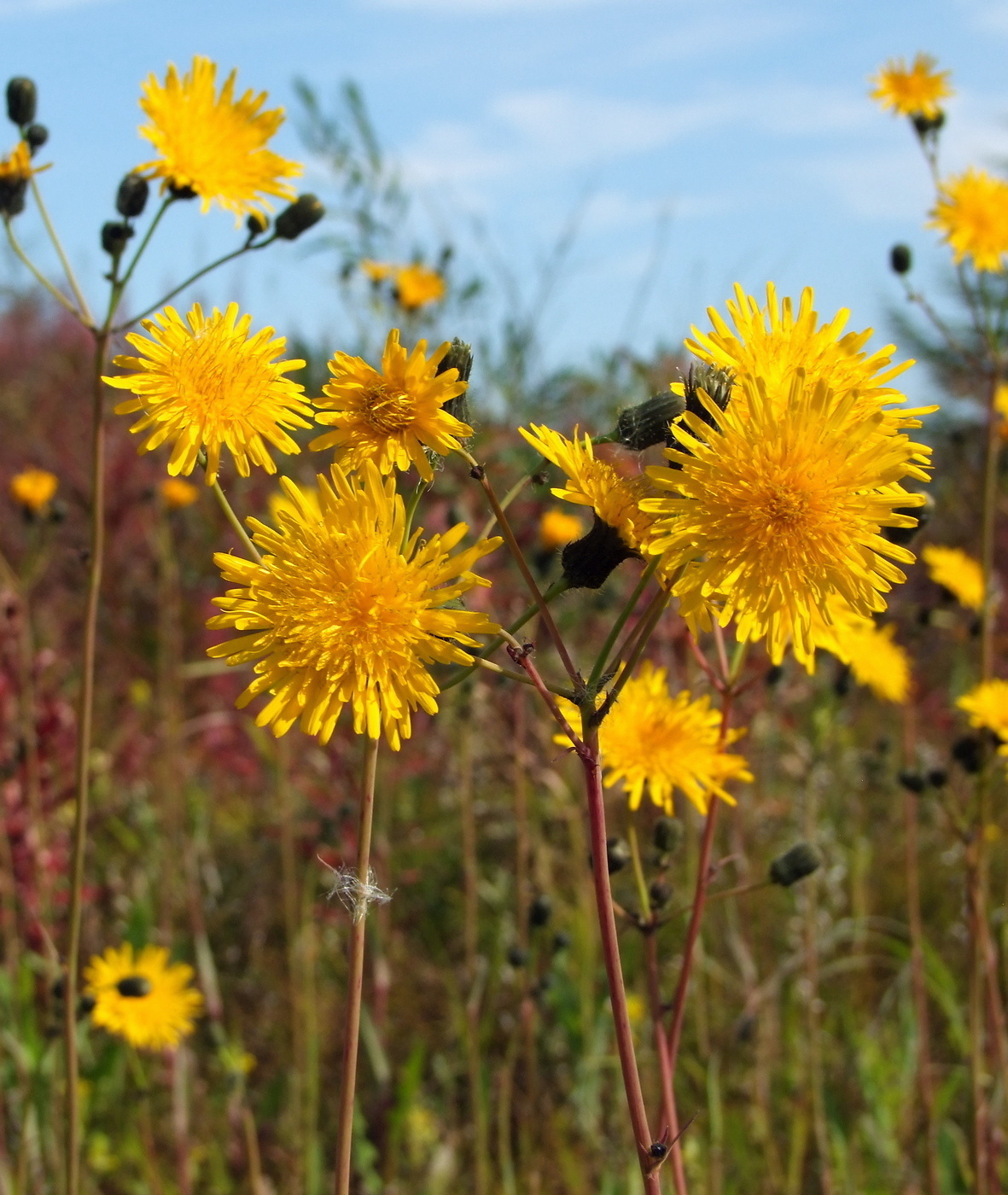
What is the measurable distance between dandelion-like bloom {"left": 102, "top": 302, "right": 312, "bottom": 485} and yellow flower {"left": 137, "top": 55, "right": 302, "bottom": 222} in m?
0.60

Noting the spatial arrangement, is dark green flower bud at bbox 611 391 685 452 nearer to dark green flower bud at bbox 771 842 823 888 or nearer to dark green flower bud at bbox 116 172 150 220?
dark green flower bud at bbox 771 842 823 888

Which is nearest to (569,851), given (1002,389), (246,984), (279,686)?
(246,984)

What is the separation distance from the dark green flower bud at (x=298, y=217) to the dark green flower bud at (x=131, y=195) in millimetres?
221

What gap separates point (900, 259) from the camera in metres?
2.64

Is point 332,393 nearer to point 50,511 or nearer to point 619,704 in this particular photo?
point 619,704

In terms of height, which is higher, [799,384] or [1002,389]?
[1002,389]

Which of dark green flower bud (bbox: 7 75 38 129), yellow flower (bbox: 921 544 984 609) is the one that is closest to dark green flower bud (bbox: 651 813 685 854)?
yellow flower (bbox: 921 544 984 609)

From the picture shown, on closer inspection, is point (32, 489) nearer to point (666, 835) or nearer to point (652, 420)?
point (666, 835)

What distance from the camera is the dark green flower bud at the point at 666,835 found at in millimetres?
1534

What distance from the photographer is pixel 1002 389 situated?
328 cm

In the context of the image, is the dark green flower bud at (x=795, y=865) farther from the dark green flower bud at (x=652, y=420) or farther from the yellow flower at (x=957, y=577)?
the yellow flower at (x=957, y=577)

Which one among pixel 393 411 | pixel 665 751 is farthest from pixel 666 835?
pixel 393 411

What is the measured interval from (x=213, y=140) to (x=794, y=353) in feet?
3.64

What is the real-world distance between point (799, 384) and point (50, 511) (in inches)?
95.6
